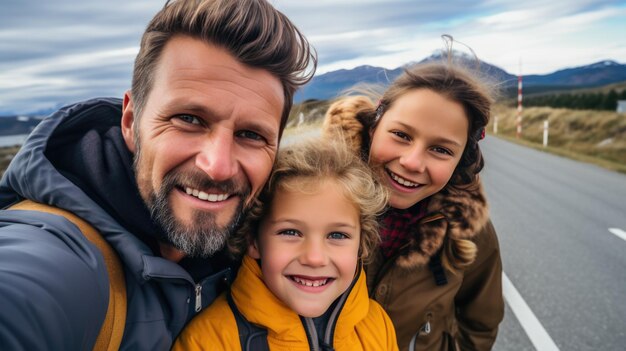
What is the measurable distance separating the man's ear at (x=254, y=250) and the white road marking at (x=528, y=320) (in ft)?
8.09

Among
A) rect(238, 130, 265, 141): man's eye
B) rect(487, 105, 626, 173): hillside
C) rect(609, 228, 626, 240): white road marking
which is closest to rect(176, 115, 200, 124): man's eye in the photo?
rect(238, 130, 265, 141): man's eye

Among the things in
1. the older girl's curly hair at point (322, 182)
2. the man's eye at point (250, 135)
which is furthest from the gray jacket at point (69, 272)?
the man's eye at point (250, 135)

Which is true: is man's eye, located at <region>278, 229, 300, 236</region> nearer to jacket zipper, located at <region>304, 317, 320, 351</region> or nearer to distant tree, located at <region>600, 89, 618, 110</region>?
jacket zipper, located at <region>304, 317, 320, 351</region>

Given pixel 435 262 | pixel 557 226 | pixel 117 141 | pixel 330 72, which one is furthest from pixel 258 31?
pixel 557 226

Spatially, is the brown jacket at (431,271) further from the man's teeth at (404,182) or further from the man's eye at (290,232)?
the man's eye at (290,232)

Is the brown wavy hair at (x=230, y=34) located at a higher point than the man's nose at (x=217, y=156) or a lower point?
higher

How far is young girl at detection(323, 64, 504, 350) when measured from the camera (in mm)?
1979

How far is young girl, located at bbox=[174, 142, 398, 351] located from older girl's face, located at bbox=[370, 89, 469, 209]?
203 mm

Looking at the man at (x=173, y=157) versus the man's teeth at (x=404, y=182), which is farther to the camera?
the man's teeth at (x=404, y=182)

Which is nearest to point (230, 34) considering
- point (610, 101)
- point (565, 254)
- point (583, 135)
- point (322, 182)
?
point (322, 182)

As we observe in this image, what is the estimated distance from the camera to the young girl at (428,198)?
198 cm

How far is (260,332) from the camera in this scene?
1594 millimetres

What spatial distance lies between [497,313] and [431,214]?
723 millimetres

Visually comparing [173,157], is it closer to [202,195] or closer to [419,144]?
[202,195]
